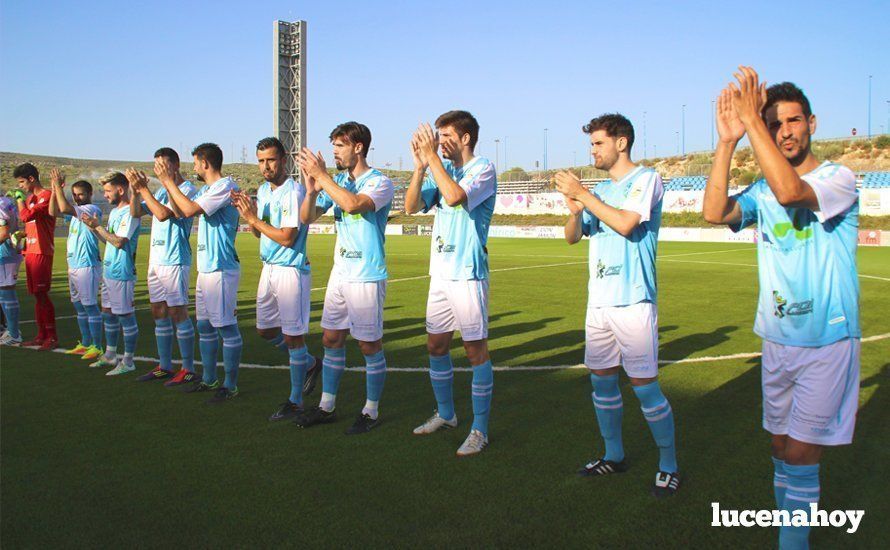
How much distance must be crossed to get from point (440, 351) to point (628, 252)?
1.74 metres

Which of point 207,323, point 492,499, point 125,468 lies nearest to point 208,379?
point 207,323

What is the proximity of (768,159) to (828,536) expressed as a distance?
6.76 feet

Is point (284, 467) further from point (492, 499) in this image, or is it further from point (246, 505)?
point (492, 499)

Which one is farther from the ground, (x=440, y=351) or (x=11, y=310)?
(x=440, y=351)

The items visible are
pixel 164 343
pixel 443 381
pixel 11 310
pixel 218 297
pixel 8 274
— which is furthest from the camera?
pixel 8 274

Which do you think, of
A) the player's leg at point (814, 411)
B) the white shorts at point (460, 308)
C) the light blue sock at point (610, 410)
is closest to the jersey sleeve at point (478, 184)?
the white shorts at point (460, 308)

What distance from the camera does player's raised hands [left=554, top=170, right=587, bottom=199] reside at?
3820 millimetres

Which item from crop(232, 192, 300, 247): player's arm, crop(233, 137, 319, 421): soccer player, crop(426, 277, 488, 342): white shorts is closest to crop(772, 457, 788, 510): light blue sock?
crop(426, 277, 488, 342): white shorts

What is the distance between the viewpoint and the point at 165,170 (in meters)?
6.45

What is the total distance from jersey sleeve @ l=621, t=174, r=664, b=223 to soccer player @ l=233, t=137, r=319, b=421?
295 cm

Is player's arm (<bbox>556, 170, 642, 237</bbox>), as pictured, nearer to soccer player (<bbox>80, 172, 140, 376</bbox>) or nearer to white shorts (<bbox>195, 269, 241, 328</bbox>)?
white shorts (<bbox>195, 269, 241, 328</bbox>)

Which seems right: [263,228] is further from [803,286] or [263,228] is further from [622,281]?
[803,286]

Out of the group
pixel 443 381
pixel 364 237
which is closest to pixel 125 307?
pixel 364 237

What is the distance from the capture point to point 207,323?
663 cm
